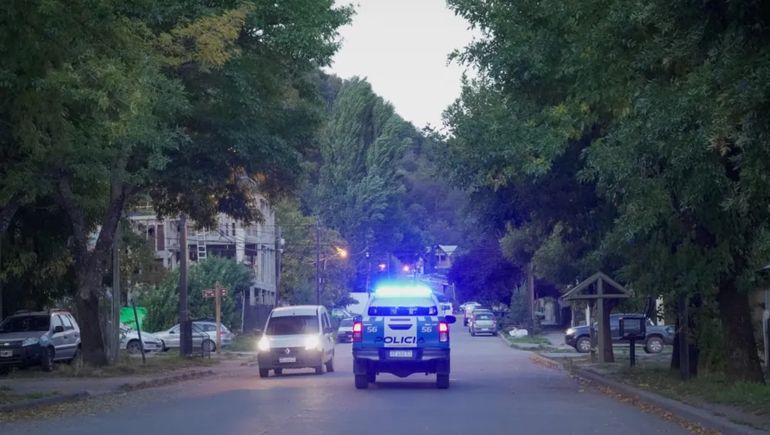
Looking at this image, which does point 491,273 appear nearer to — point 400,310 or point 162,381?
point 162,381

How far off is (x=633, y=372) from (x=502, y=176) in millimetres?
7321

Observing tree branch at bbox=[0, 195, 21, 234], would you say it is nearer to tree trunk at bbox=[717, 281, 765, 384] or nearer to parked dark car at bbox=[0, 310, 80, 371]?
parked dark car at bbox=[0, 310, 80, 371]

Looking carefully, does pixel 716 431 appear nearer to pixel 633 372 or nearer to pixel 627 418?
pixel 627 418

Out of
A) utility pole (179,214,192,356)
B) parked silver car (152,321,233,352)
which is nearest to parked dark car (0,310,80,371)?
utility pole (179,214,192,356)

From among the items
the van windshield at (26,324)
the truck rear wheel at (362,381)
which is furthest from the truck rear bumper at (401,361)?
the van windshield at (26,324)

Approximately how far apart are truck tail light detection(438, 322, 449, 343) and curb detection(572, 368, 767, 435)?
382 cm

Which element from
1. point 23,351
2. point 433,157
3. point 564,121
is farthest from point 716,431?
point 23,351

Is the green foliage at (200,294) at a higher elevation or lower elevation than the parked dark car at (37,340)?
higher

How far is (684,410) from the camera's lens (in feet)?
60.7

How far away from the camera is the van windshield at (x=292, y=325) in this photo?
3275 cm

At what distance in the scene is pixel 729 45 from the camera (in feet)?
39.5

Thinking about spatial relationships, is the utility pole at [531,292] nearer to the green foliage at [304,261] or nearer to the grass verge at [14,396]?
the green foliage at [304,261]

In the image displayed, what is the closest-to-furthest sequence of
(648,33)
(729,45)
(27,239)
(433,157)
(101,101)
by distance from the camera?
(729,45) < (648,33) < (101,101) < (433,157) < (27,239)

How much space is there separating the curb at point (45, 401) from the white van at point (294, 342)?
772cm
